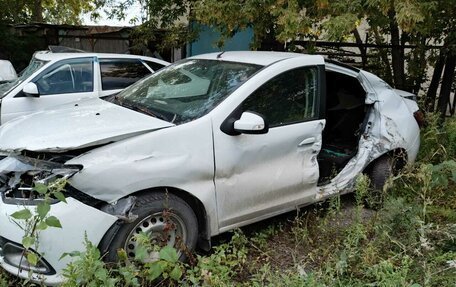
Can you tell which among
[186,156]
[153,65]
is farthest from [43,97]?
[186,156]

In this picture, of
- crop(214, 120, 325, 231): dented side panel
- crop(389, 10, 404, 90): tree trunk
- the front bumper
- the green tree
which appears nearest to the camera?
the front bumper

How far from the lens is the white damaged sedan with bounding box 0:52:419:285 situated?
9.12ft

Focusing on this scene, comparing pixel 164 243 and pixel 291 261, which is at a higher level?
pixel 164 243

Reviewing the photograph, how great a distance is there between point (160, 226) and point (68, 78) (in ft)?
14.3

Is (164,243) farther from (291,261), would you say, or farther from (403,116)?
(403,116)

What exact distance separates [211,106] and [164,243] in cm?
113

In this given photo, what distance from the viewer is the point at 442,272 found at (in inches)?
116

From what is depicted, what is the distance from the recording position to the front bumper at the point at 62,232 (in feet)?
8.78

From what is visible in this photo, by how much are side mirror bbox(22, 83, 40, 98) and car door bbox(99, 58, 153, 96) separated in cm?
103

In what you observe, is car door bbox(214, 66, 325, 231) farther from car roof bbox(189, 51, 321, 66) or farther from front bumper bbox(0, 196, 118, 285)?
front bumper bbox(0, 196, 118, 285)

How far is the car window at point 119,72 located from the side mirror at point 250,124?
13.7 feet

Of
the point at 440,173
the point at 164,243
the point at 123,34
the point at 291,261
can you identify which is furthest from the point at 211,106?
the point at 123,34

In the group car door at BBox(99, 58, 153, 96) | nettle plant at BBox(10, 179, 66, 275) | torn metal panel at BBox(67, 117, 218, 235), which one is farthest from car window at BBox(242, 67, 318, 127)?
car door at BBox(99, 58, 153, 96)

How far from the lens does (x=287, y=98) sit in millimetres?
3826
